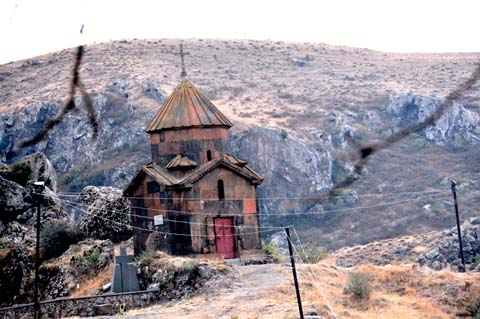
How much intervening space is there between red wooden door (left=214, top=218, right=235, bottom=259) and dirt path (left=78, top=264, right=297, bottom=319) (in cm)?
337

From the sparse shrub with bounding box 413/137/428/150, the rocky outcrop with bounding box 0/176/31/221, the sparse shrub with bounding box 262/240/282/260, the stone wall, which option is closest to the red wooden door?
the sparse shrub with bounding box 262/240/282/260

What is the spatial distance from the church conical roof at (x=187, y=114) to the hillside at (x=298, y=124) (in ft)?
144

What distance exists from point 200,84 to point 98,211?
281 ft

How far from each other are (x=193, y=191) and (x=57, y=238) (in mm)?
8874

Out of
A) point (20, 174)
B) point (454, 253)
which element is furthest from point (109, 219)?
point (454, 253)

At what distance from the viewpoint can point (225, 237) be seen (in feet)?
170

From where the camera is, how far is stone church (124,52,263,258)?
5084 centimetres

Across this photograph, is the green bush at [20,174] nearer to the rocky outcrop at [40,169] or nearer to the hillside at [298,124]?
the rocky outcrop at [40,169]

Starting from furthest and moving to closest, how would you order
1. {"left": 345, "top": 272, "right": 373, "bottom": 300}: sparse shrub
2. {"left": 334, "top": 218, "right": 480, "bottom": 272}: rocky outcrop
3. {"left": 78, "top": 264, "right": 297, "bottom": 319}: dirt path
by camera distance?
{"left": 334, "top": 218, "right": 480, "bottom": 272}: rocky outcrop → {"left": 345, "top": 272, "right": 373, "bottom": 300}: sparse shrub → {"left": 78, "top": 264, "right": 297, "bottom": 319}: dirt path

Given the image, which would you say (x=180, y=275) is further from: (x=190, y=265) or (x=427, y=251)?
(x=427, y=251)

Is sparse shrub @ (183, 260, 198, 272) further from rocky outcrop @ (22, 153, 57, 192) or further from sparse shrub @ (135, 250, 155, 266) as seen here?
rocky outcrop @ (22, 153, 57, 192)

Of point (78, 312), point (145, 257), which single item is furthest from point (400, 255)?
point (78, 312)

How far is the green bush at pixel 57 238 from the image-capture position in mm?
55625

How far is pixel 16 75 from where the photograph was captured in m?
150
